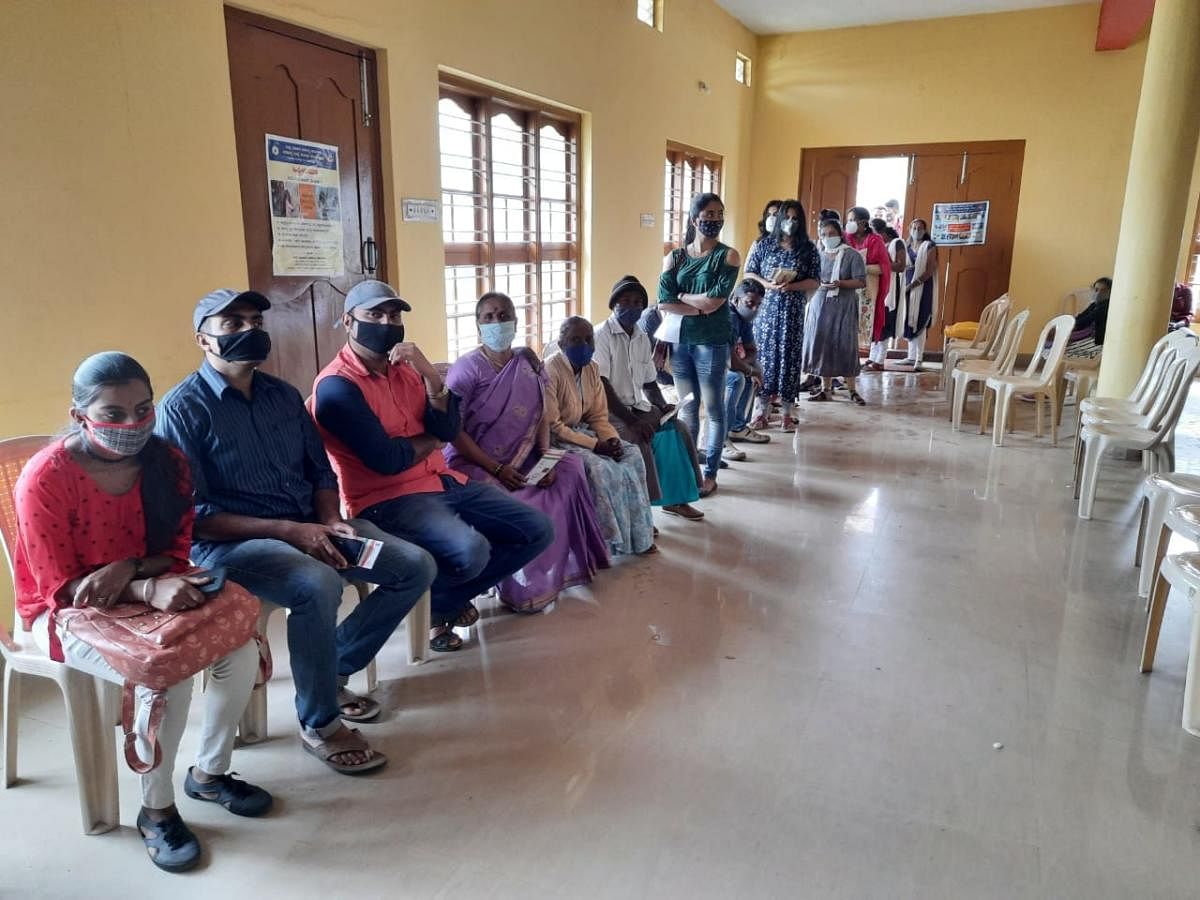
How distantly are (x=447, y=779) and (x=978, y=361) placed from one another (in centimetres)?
549

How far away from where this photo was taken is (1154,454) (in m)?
3.83

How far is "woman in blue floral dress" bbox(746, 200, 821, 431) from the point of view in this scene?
5504 millimetres

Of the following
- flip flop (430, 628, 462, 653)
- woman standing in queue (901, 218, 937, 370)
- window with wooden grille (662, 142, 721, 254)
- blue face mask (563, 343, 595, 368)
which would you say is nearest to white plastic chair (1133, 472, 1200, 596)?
blue face mask (563, 343, 595, 368)

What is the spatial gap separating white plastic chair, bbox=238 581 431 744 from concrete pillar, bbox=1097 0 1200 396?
4.43 meters

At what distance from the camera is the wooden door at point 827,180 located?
9.23 meters

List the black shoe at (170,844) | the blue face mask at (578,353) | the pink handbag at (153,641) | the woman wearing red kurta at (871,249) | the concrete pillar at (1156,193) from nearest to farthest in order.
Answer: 1. the pink handbag at (153,641)
2. the black shoe at (170,844)
3. the blue face mask at (578,353)
4. the concrete pillar at (1156,193)
5. the woman wearing red kurta at (871,249)

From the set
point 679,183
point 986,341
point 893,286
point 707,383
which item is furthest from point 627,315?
point 893,286

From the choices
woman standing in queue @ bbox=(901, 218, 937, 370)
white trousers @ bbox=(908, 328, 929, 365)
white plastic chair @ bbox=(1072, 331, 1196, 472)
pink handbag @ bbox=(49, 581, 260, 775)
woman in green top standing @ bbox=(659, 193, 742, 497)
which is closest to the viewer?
pink handbag @ bbox=(49, 581, 260, 775)

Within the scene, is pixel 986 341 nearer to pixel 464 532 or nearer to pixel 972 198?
pixel 972 198

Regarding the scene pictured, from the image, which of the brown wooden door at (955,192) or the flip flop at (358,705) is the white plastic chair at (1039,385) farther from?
the flip flop at (358,705)

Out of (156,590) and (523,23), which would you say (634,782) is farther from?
(523,23)

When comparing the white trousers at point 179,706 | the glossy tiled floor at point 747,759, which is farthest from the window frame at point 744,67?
the white trousers at point 179,706

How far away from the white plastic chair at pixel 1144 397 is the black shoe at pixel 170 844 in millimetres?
3983

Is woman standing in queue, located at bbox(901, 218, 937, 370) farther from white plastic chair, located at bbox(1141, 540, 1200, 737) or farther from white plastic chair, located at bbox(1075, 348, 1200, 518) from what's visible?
white plastic chair, located at bbox(1141, 540, 1200, 737)
